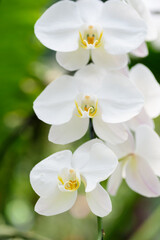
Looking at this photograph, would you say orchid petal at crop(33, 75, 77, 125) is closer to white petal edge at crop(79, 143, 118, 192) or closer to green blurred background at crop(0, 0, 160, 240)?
white petal edge at crop(79, 143, 118, 192)

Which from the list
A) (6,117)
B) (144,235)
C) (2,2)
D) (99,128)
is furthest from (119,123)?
(6,117)

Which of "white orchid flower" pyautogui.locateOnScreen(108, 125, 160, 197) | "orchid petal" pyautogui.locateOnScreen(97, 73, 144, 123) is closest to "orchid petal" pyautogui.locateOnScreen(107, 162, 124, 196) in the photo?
"white orchid flower" pyautogui.locateOnScreen(108, 125, 160, 197)

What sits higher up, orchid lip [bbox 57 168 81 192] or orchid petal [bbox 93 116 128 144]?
orchid petal [bbox 93 116 128 144]

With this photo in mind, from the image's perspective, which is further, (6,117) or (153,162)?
(6,117)

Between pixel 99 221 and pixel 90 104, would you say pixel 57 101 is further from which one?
pixel 99 221

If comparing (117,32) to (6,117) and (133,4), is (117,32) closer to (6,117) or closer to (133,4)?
(133,4)

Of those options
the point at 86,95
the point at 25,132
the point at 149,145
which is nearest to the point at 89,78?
the point at 86,95
